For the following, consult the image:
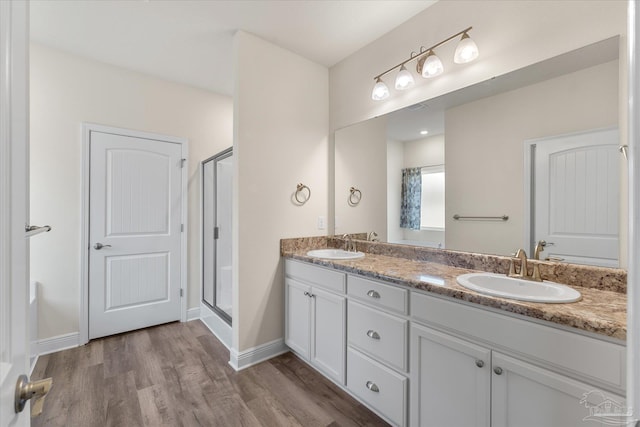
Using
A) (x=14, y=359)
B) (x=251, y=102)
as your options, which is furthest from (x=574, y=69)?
(x=14, y=359)

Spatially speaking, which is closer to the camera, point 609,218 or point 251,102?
point 609,218

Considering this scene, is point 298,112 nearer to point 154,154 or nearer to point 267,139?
point 267,139

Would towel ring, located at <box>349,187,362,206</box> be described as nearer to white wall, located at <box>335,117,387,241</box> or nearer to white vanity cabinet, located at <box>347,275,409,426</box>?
white wall, located at <box>335,117,387,241</box>

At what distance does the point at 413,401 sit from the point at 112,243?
2.84 m

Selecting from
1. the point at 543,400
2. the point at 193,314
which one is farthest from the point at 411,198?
the point at 193,314

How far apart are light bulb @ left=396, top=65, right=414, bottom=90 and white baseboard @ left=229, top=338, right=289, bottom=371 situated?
2.24 metres

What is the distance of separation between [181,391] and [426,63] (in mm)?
2724

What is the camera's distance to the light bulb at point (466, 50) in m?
1.66

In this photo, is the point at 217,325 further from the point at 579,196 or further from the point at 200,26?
the point at 579,196

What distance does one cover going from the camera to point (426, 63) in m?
1.86

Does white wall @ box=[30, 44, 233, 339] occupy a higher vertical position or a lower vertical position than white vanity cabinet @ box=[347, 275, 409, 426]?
higher

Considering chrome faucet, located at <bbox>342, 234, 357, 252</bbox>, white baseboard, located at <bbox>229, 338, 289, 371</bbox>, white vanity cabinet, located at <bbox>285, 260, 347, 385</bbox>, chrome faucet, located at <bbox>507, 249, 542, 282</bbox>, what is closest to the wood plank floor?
white baseboard, located at <bbox>229, 338, 289, 371</bbox>

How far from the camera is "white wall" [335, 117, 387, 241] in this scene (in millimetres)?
2367

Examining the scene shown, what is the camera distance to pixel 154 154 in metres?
2.92
